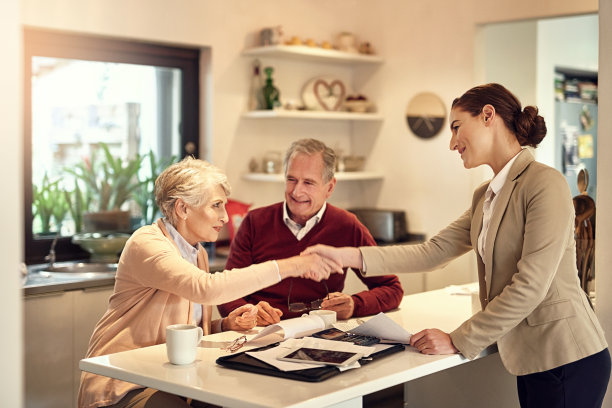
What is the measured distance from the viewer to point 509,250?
2.29 m

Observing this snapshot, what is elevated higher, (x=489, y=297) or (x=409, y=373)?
(x=489, y=297)

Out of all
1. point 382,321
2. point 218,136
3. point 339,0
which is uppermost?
point 339,0

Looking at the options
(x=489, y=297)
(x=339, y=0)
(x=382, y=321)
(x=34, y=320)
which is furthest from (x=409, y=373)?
(x=339, y=0)

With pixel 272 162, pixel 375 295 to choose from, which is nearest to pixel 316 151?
pixel 375 295

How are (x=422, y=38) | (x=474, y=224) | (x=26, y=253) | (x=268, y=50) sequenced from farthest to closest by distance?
(x=422, y=38)
(x=268, y=50)
(x=26, y=253)
(x=474, y=224)

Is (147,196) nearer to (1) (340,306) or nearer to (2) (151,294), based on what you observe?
(1) (340,306)

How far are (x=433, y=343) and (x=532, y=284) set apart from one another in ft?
1.10

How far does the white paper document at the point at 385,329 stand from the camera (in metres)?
2.31

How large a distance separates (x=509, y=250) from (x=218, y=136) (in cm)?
292

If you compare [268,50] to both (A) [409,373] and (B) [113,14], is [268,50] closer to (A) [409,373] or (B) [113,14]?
(B) [113,14]

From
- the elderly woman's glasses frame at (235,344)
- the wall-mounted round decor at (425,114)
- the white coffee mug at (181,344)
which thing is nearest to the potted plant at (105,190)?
the wall-mounted round decor at (425,114)

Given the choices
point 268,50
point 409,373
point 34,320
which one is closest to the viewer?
point 409,373

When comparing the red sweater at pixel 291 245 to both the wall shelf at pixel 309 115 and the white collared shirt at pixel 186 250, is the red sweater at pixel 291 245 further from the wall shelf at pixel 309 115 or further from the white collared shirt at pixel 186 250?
the wall shelf at pixel 309 115

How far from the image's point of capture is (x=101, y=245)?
4.27 metres
